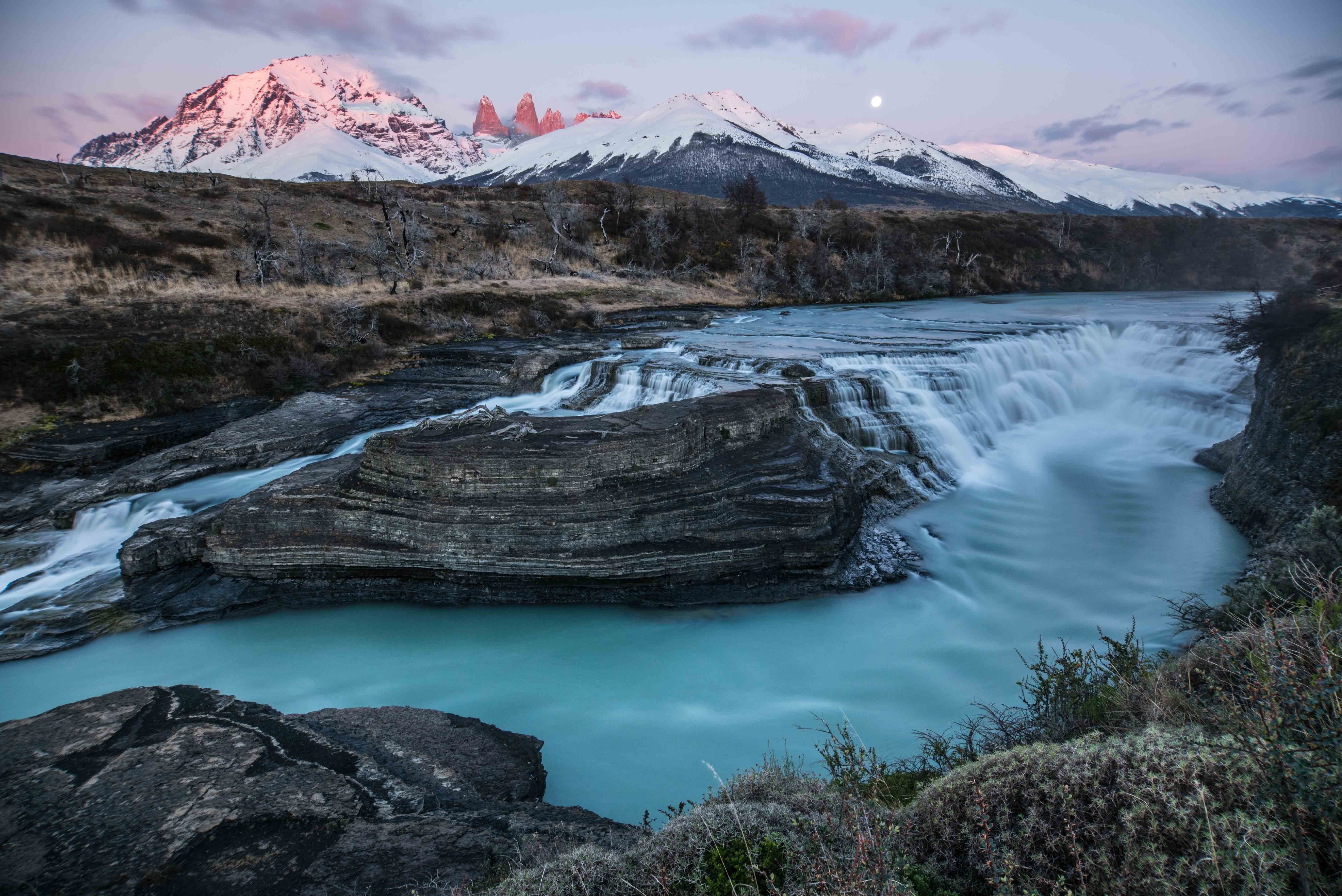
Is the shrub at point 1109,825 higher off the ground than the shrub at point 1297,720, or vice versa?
the shrub at point 1297,720

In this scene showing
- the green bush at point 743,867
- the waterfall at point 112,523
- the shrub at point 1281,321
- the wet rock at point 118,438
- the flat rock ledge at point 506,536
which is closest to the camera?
the green bush at point 743,867

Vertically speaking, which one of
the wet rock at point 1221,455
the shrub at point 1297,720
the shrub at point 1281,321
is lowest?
the wet rock at point 1221,455

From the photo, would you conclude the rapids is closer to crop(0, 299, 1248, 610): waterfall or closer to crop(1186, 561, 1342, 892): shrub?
crop(0, 299, 1248, 610): waterfall

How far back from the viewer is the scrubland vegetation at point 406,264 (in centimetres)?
1775

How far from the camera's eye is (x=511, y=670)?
789 cm

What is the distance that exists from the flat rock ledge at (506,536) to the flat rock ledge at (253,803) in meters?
3.25

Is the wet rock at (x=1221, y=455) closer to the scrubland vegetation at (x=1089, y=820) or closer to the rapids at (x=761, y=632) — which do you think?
the rapids at (x=761, y=632)

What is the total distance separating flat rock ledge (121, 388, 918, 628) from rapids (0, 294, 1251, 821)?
36 cm

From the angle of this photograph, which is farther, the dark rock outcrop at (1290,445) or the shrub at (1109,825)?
the dark rock outcrop at (1290,445)

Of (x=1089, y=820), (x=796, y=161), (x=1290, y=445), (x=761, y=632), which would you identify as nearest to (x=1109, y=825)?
(x=1089, y=820)

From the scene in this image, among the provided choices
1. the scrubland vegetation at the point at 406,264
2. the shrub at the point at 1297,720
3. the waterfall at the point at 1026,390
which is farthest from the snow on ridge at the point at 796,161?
the shrub at the point at 1297,720

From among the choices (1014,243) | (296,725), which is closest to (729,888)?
(296,725)

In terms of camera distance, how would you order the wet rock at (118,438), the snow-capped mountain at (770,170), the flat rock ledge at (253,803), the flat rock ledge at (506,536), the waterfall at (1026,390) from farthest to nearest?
1. the snow-capped mountain at (770,170)
2. the waterfall at (1026,390)
3. the wet rock at (118,438)
4. the flat rock ledge at (506,536)
5. the flat rock ledge at (253,803)

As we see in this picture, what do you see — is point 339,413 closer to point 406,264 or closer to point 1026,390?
point 406,264
